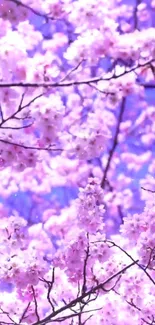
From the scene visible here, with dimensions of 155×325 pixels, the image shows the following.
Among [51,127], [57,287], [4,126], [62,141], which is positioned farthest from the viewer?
[57,287]

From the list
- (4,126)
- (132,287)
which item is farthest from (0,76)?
(132,287)

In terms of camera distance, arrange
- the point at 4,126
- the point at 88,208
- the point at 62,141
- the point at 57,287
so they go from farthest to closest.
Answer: the point at 57,287 → the point at 88,208 → the point at 62,141 → the point at 4,126

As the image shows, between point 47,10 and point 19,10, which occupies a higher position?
Answer: point 47,10

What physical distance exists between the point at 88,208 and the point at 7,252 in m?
1.07

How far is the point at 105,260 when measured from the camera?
687cm

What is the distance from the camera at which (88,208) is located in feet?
21.3

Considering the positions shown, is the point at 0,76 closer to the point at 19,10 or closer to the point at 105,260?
the point at 19,10

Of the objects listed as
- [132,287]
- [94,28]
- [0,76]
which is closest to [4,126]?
[0,76]

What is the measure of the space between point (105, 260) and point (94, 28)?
2.80 meters

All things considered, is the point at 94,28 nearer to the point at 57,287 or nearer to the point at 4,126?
the point at 4,126

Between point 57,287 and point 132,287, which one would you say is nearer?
point 132,287

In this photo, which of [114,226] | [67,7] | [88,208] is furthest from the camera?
[114,226]

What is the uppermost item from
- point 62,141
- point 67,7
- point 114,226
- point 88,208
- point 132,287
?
point 67,7

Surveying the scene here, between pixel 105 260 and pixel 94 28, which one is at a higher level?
pixel 94 28
